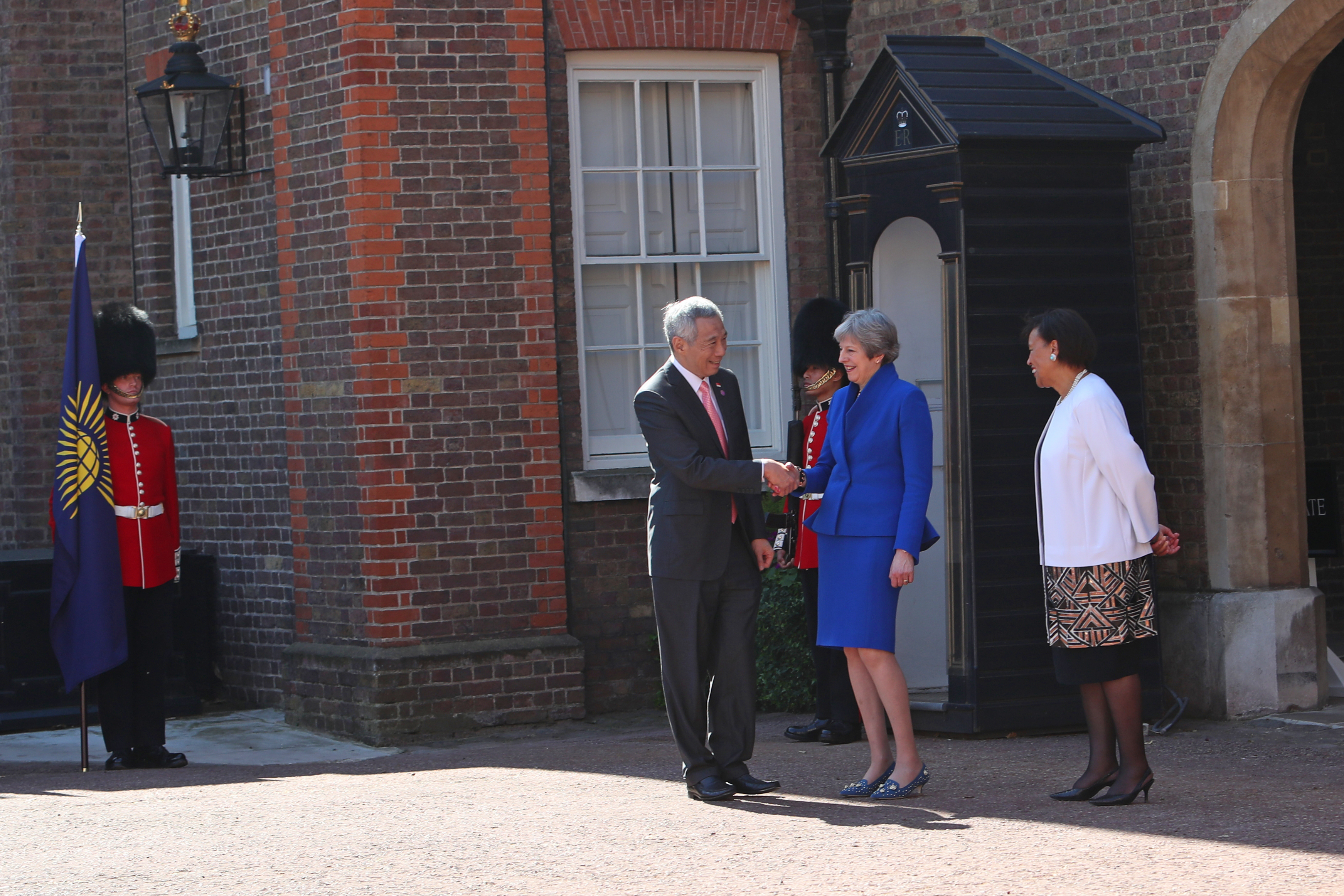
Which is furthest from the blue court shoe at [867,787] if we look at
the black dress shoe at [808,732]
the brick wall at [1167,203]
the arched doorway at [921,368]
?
the brick wall at [1167,203]

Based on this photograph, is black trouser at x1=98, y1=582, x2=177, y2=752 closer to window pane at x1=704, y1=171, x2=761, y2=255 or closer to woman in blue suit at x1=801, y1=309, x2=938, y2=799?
woman in blue suit at x1=801, y1=309, x2=938, y2=799

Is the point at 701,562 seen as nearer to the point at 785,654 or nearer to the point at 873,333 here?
the point at 873,333

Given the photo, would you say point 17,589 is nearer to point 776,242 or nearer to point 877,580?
point 776,242

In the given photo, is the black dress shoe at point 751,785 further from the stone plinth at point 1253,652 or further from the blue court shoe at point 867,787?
the stone plinth at point 1253,652

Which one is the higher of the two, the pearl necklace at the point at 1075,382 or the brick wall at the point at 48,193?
the brick wall at the point at 48,193

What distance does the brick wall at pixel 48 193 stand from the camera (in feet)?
37.9

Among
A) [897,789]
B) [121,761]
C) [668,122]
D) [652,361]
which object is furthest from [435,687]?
[668,122]

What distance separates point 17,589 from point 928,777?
5632mm

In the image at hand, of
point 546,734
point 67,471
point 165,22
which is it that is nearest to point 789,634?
point 546,734

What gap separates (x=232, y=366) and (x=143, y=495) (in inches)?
70.0

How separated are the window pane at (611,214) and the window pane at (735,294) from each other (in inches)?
20.0

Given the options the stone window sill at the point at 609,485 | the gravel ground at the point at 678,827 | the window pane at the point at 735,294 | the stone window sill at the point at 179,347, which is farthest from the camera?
the stone window sill at the point at 179,347

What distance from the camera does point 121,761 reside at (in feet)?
27.8

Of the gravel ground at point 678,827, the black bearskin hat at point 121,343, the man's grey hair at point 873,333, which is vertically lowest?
the gravel ground at point 678,827
